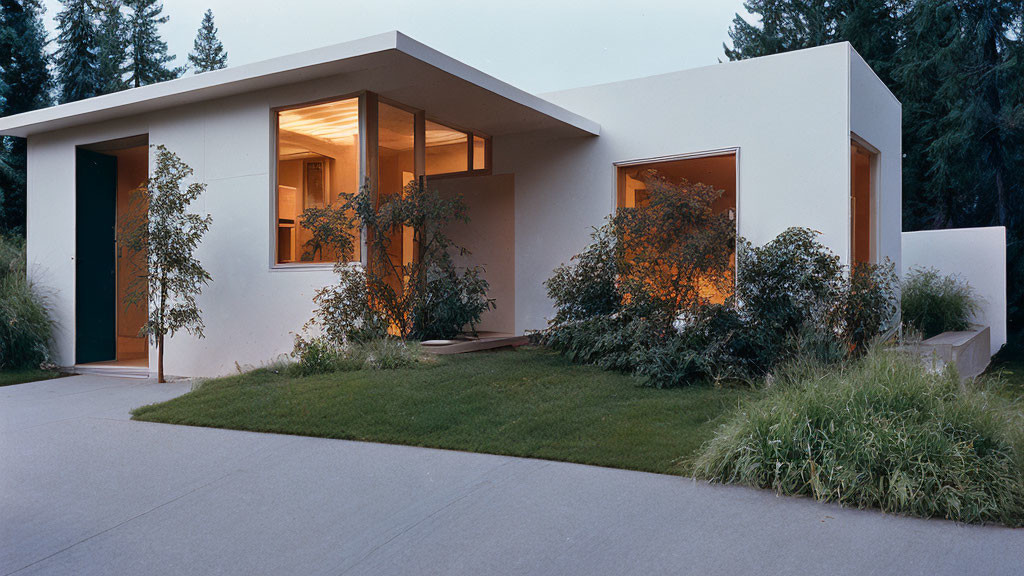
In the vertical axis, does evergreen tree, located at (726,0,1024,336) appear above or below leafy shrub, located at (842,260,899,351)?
above

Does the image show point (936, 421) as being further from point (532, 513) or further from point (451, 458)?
point (451, 458)

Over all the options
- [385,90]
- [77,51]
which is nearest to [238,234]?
[385,90]

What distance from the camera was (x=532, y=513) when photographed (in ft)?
11.8

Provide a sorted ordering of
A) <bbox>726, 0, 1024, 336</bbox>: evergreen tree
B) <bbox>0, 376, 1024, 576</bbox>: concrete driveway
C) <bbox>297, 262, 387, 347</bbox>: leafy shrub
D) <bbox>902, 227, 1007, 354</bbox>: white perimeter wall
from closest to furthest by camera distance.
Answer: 1. <bbox>0, 376, 1024, 576</bbox>: concrete driveway
2. <bbox>297, 262, 387, 347</bbox>: leafy shrub
3. <bbox>902, 227, 1007, 354</bbox>: white perimeter wall
4. <bbox>726, 0, 1024, 336</bbox>: evergreen tree

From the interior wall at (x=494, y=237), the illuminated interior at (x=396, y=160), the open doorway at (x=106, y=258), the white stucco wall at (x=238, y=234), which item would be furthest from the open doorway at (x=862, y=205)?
the open doorway at (x=106, y=258)

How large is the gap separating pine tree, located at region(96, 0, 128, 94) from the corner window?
19513mm

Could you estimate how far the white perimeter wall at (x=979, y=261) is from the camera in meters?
12.8

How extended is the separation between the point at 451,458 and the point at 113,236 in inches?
315

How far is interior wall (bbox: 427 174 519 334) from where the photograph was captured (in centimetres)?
1064

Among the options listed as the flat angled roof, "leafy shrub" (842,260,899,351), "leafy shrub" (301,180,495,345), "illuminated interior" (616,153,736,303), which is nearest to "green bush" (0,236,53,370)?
the flat angled roof

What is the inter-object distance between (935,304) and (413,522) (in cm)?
1097

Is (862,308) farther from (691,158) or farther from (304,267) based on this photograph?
(304,267)

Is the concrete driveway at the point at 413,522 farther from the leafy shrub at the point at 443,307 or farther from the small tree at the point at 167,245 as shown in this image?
the leafy shrub at the point at 443,307

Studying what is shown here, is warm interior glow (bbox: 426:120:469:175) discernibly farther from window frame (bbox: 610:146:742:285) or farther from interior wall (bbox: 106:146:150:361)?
interior wall (bbox: 106:146:150:361)
